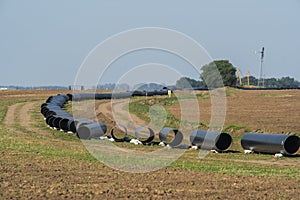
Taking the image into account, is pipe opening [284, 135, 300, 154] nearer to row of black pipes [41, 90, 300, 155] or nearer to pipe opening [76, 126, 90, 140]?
row of black pipes [41, 90, 300, 155]

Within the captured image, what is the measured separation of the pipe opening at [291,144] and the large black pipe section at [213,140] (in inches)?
109

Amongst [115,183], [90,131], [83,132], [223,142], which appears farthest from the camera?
[83,132]

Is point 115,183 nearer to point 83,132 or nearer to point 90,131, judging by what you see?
point 90,131

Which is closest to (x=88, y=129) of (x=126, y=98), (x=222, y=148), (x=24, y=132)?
(x=24, y=132)

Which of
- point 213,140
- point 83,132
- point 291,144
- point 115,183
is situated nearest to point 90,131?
point 83,132

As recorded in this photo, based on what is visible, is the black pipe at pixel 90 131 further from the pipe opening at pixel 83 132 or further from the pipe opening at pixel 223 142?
the pipe opening at pixel 223 142

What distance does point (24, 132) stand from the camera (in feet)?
110

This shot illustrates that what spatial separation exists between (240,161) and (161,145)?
6.74m

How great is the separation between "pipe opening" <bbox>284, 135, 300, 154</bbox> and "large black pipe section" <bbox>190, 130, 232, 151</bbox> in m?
2.78

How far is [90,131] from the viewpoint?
2952cm

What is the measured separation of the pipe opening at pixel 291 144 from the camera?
76.3 ft

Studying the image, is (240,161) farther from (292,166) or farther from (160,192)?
(160,192)

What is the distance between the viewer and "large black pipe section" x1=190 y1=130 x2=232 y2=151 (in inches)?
977

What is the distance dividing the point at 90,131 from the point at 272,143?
34.2ft
